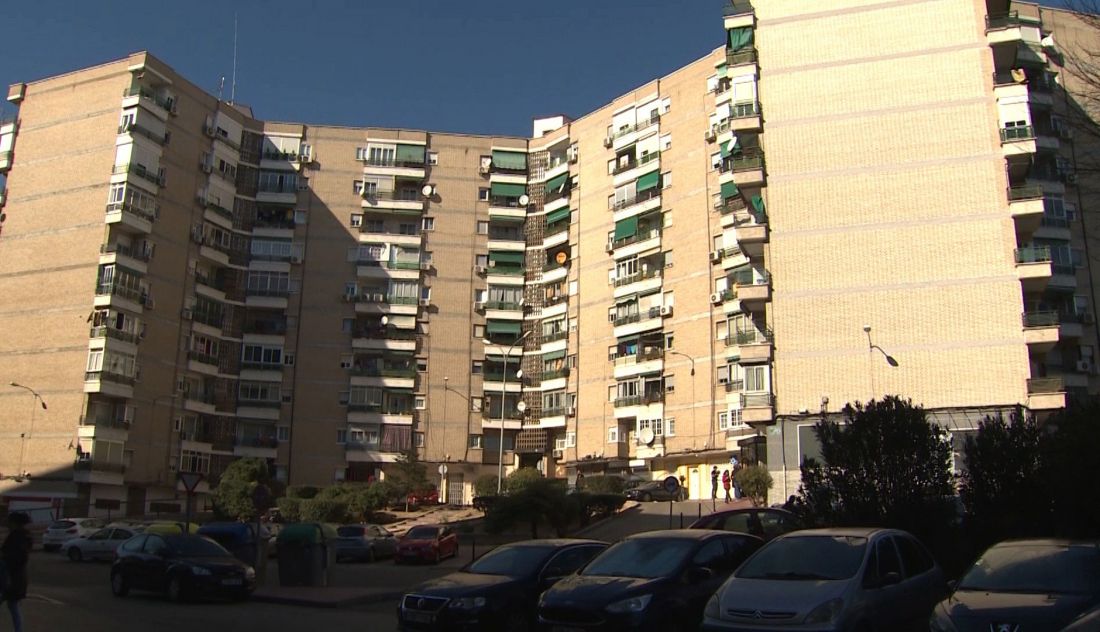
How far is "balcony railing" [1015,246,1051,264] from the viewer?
3691 cm

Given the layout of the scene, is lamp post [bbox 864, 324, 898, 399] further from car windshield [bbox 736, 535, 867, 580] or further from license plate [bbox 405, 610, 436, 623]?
license plate [bbox 405, 610, 436, 623]

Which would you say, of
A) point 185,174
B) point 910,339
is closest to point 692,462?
point 910,339

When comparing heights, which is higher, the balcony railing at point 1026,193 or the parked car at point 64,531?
the balcony railing at point 1026,193

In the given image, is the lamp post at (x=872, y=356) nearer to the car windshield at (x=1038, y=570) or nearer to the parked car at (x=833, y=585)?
the parked car at (x=833, y=585)

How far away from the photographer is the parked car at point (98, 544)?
106 feet

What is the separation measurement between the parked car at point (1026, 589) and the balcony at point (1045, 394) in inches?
1105

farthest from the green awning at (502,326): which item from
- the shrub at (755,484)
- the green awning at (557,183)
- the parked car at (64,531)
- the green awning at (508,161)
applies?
the parked car at (64,531)

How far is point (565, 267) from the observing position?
65562 mm

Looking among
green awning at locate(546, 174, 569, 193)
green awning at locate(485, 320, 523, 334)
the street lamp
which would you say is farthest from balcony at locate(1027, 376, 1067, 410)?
green awning at locate(546, 174, 569, 193)

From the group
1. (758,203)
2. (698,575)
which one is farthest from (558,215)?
(698,575)

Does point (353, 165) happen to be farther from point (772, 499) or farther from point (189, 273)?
point (772, 499)

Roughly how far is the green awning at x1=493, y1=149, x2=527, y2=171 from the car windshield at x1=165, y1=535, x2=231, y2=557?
171 feet

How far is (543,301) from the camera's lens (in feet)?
218

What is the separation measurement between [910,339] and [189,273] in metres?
43.5
